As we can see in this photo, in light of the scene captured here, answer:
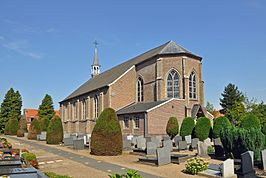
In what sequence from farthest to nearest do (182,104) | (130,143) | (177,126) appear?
(182,104), (177,126), (130,143)

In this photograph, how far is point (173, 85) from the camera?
4228cm

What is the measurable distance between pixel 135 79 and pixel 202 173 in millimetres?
34252

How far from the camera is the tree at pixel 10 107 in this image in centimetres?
7719

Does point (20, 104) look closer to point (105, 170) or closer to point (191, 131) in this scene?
point (191, 131)

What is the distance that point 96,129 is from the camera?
23.1 metres

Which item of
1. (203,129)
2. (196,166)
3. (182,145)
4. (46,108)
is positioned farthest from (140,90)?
(46,108)

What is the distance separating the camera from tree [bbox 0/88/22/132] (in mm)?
77188

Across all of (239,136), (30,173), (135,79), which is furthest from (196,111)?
(30,173)

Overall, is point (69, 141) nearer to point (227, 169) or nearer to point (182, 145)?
point (182, 145)

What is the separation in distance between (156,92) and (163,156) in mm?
25373

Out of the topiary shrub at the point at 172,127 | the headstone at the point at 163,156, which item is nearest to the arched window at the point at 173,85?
the topiary shrub at the point at 172,127

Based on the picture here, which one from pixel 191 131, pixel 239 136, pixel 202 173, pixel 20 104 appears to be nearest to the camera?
pixel 202 173

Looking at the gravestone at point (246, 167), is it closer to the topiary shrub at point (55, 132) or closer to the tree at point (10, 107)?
the topiary shrub at point (55, 132)

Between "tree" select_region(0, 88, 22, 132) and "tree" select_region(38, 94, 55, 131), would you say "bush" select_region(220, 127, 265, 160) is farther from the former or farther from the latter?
"tree" select_region(0, 88, 22, 132)
